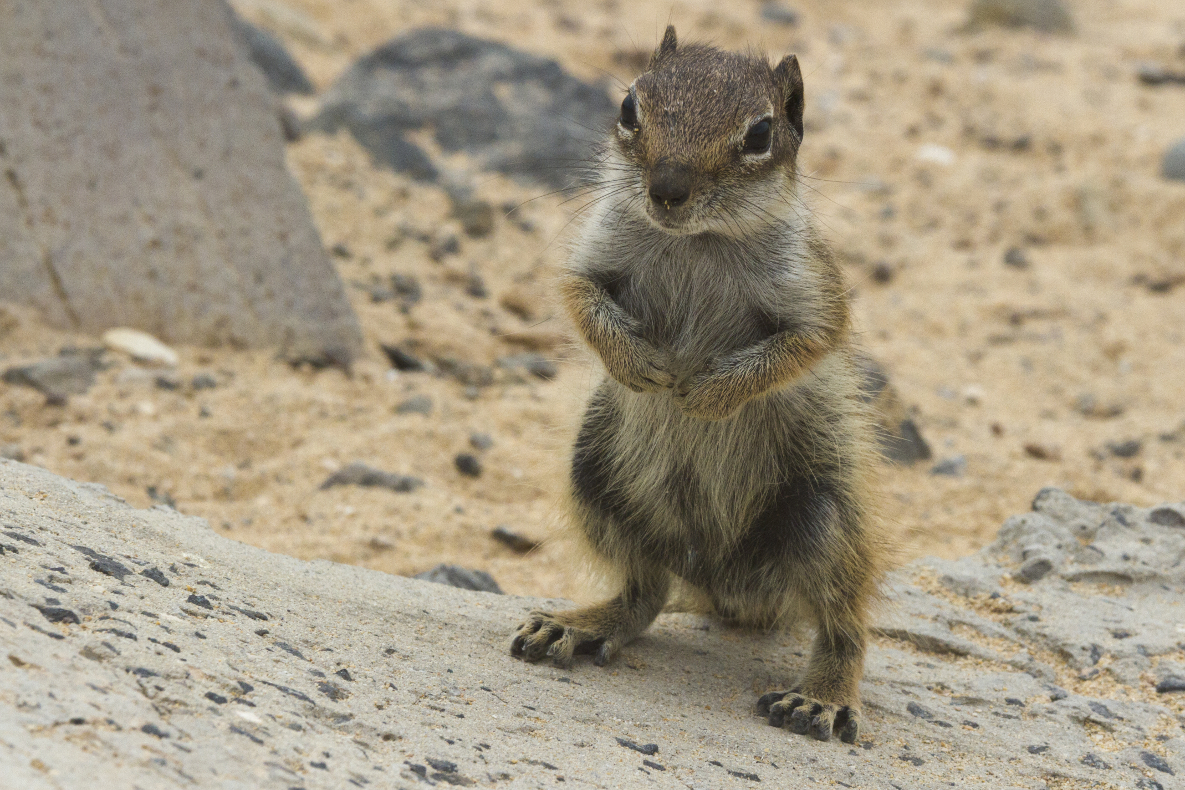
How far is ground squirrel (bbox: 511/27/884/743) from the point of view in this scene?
11.2 ft

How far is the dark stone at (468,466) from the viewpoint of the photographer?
575 centimetres

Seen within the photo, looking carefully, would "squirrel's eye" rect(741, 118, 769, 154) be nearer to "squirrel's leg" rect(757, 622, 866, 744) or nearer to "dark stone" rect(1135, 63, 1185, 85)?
"squirrel's leg" rect(757, 622, 866, 744)

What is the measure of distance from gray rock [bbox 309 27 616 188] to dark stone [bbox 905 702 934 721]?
5931 millimetres

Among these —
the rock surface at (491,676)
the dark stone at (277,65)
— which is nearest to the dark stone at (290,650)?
the rock surface at (491,676)

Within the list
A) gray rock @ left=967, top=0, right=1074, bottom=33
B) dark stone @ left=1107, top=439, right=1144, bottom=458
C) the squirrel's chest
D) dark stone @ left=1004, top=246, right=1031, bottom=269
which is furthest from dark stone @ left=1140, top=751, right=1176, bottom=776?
gray rock @ left=967, top=0, right=1074, bottom=33

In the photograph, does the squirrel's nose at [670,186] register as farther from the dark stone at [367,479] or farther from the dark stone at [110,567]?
the dark stone at [367,479]

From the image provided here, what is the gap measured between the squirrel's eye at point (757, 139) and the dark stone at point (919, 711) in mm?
1679

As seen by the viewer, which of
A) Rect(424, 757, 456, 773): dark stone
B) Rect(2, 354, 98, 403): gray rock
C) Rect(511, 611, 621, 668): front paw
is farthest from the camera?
Rect(2, 354, 98, 403): gray rock

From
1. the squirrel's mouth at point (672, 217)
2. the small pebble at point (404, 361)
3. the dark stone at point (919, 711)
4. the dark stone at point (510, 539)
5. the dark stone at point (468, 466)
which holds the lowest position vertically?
the dark stone at point (510, 539)

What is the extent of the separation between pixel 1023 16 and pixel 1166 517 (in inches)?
413

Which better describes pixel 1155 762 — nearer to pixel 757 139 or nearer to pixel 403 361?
pixel 757 139

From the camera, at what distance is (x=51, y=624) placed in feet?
8.00

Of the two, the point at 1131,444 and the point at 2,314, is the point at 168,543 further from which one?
the point at 1131,444

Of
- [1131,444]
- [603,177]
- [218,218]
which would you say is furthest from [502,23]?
[603,177]
